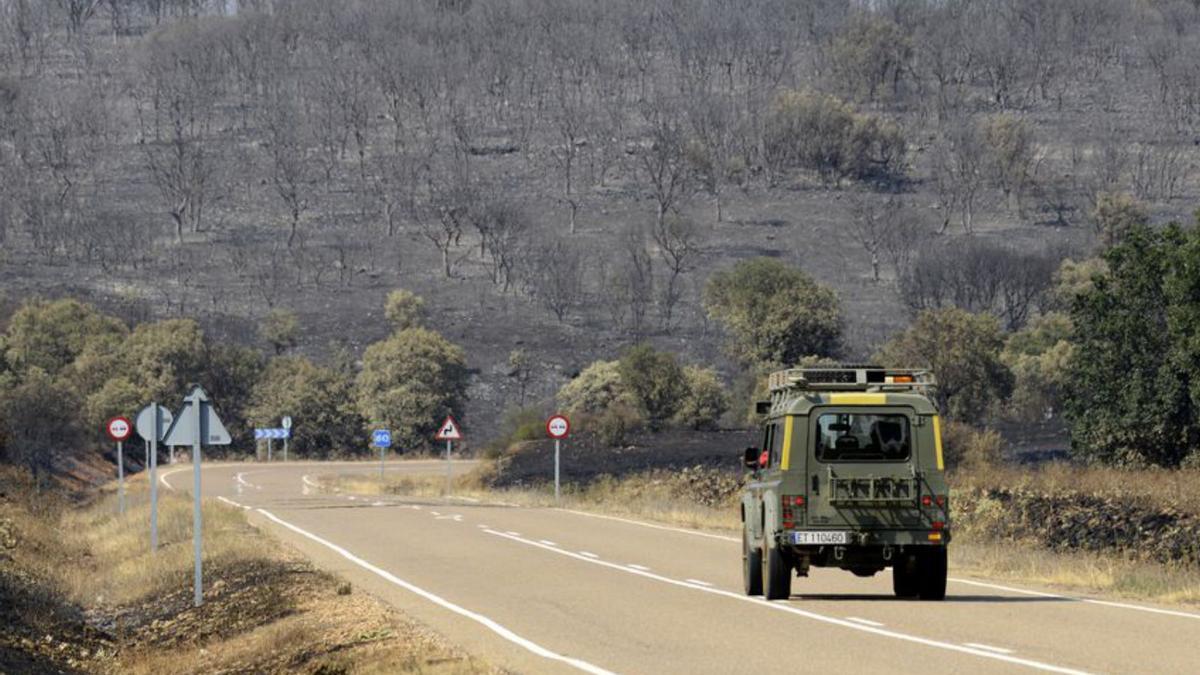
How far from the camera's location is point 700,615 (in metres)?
20.0

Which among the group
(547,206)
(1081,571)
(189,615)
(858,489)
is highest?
(547,206)

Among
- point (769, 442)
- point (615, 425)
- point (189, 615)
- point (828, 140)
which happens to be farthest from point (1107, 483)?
point (828, 140)

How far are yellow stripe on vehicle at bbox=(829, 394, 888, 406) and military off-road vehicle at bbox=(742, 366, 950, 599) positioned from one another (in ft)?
0.04

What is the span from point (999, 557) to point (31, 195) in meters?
150

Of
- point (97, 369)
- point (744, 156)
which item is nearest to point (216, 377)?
point (97, 369)

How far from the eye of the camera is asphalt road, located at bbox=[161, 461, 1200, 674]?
15695 millimetres

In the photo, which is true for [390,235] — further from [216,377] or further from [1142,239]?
[1142,239]

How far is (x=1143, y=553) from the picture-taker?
29.5 meters

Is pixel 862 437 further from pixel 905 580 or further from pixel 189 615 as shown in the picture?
→ pixel 189 615

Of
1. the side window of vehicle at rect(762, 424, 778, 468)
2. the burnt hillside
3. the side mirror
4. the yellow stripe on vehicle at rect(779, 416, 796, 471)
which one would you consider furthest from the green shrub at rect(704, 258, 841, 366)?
the yellow stripe on vehicle at rect(779, 416, 796, 471)

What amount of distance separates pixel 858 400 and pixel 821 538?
1588mm

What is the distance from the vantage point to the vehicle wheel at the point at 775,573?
21203mm

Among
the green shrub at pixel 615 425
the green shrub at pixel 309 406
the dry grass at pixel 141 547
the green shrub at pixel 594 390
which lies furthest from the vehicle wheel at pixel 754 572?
the green shrub at pixel 309 406

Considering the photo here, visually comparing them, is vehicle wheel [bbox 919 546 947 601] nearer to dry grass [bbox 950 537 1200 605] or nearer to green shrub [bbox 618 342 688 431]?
dry grass [bbox 950 537 1200 605]
